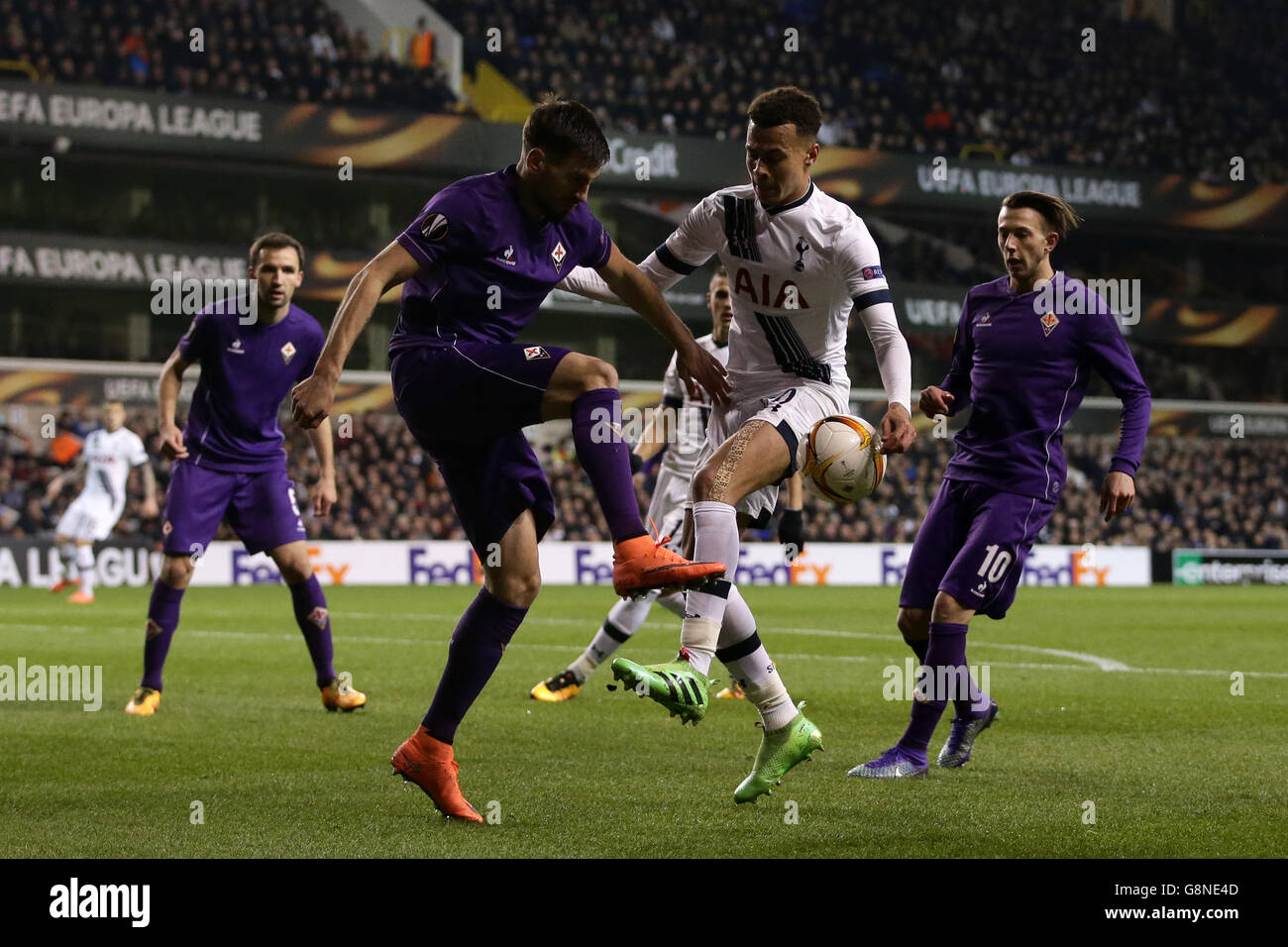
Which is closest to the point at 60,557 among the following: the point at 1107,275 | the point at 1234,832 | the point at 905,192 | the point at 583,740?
the point at 583,740

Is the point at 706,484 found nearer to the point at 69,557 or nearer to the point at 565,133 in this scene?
the point at 565,133

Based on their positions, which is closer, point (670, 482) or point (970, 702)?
point (970, 702)

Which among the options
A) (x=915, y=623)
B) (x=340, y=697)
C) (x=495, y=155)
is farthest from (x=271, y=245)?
(x=495, y=155)

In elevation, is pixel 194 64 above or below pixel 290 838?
above

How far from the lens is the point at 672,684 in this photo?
181 inches

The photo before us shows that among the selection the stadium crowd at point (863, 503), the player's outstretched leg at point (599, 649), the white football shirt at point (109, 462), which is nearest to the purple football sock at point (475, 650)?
the player's outstretched leg at point (599, 649)

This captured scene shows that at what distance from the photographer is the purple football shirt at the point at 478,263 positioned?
478 centimetres

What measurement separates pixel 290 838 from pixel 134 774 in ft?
5.32

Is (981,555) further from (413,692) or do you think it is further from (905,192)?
(905,192)

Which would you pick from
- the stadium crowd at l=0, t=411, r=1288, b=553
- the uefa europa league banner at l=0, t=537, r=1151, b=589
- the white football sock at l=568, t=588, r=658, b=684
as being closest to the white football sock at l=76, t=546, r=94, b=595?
the uefa europa league banner at l=0, t=537, r=1151, b=589

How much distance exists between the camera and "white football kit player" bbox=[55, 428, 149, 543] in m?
17.9

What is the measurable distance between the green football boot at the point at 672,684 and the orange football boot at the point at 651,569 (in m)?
0.24

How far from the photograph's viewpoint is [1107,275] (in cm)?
4034

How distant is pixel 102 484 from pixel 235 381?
1101 centimetres
